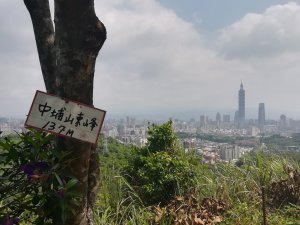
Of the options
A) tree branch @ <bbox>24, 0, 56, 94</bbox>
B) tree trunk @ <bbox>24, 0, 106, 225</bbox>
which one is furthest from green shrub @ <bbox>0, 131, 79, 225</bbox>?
tree branch @ <bbox>24, 0, 56, 94</bbox>

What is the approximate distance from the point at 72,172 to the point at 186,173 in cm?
281

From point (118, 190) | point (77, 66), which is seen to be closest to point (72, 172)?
Result: point (77, 66)

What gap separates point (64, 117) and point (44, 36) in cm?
169

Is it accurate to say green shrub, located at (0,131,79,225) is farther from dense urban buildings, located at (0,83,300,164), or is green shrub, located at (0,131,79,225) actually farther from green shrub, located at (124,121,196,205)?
green shrub, located at (124,121,196,205)

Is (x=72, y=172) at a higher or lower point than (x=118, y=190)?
higher

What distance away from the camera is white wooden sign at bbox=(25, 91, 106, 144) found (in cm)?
241

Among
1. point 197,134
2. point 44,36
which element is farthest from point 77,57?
point 197,134

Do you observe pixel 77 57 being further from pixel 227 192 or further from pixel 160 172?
pixel 227 192

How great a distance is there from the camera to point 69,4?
253cm

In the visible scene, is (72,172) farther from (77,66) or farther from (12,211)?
(77,66)

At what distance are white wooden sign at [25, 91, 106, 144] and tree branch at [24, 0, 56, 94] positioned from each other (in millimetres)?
1299

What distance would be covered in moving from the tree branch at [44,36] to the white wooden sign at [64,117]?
1299 mm

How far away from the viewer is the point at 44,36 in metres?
3.87

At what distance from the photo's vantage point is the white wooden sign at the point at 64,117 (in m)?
2.41
